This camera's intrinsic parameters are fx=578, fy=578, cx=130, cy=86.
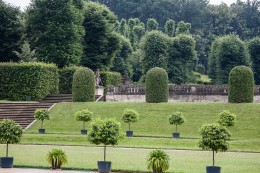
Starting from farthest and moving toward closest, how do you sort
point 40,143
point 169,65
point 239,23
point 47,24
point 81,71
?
point 239,23 → point 169,65 → point 47,24 → point 81,71 → point 40,143

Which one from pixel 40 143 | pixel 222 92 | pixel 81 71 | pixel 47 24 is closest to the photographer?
pixel 40 143

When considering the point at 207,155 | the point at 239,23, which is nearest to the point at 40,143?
the point at 207,155

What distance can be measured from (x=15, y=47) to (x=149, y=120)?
26878mm

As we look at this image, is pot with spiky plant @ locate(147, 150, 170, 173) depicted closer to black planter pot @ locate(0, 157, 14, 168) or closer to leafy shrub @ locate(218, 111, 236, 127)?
black planter pot @ locate(0, 157, 14, 168)

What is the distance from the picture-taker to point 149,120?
46000 millimetres

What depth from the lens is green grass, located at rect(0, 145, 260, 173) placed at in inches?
955

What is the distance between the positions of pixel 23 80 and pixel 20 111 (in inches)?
286

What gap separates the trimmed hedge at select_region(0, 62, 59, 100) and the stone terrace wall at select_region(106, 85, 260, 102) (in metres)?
8.06

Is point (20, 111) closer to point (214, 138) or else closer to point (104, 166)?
point (104, 166)

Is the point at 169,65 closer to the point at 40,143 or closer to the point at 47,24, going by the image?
the point at 47,24

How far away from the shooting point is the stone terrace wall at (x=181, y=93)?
59.4m

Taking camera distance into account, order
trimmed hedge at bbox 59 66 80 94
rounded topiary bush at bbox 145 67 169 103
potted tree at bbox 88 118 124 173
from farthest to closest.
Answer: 1. trimmed hedge at bbox 59 66 80 94
2. rounded topiary bush at bbox 145 67 169 103
3. potted tree at bbox 88 118 124 173

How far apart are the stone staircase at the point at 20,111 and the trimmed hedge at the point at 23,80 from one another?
4.46 meters

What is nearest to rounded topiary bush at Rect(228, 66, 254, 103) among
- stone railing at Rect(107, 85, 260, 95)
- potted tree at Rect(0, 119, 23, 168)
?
stone railing at Rect(107, 85, 260, 95)
